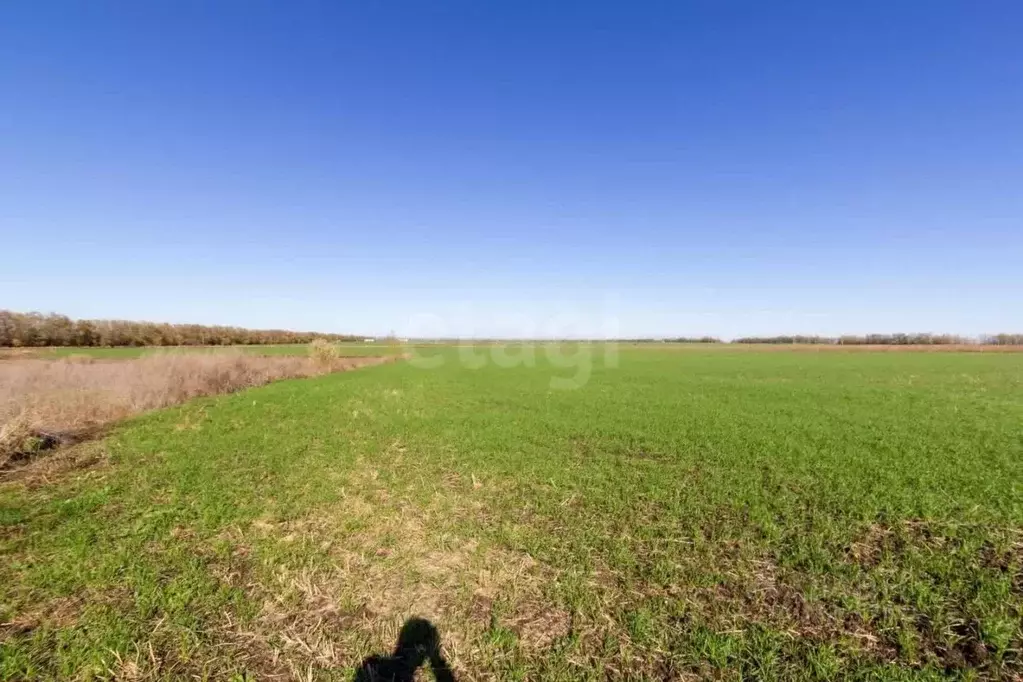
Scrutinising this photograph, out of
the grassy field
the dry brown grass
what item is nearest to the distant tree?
A: the dry brown grass

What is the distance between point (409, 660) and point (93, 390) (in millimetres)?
24588

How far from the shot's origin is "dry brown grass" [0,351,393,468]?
12.1 meters

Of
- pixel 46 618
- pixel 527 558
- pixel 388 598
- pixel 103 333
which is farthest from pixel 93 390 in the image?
pixel 103 333

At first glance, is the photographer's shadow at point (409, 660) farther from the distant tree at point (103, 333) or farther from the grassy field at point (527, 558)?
the distant tree at point (103, 333)

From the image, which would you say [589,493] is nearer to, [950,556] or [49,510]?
[950,556]

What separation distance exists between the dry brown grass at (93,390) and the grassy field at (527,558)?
1.79 m

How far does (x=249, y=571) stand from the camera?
5738 millimetres

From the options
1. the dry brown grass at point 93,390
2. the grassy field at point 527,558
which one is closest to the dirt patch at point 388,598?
the grassy field at point 527,558

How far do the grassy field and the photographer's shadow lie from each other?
0.15 m

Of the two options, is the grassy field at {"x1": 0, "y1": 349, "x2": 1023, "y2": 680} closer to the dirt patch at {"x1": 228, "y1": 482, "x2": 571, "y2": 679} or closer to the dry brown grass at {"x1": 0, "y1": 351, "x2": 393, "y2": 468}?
the dirt patch at {"x1": 228, "y1": 482, "x2": 571, "y2": 679}

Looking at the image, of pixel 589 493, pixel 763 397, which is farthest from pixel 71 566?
pixel 763 397

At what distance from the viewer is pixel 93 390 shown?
20.0 meters

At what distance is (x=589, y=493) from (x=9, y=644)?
7905 millimetres

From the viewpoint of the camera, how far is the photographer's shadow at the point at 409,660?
417cm
